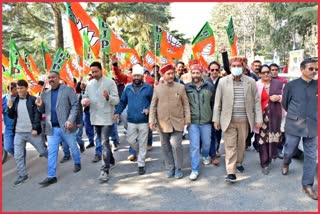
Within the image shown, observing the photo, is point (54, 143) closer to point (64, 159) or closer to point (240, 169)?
point (64, 159)

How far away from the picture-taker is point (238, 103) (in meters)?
4.53

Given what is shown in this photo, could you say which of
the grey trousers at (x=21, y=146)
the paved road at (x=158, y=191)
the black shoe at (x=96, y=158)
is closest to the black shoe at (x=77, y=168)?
the paved road at (x=158, y=191)

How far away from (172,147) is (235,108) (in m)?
1.14

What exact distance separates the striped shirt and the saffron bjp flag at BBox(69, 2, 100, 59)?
9.28ft

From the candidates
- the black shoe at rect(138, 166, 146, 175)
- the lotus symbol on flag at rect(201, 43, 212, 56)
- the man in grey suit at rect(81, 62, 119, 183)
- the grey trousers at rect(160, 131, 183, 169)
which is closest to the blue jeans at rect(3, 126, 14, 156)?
the man in grey suit at rect(81, 62, 119, 183)

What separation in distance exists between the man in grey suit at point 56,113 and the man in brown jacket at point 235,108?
226cm

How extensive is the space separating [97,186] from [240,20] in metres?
39.3

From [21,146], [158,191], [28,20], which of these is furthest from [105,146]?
[28,20]

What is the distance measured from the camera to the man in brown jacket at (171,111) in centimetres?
470

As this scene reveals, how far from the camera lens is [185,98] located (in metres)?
4.75

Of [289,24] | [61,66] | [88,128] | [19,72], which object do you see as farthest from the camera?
[289,24]

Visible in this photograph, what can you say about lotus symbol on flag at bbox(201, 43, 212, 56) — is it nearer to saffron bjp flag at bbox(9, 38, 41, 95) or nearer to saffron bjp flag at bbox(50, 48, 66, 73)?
saffron bjp flag at bbox(50, 48, 66, 73)

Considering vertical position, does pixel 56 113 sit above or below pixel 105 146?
above

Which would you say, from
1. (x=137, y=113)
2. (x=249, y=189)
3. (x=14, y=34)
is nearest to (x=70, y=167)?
(x=137, y=113)
